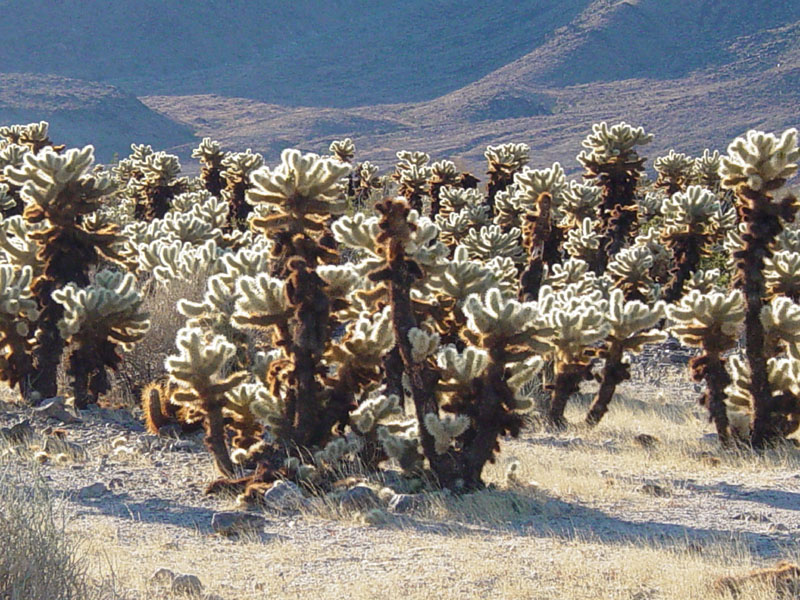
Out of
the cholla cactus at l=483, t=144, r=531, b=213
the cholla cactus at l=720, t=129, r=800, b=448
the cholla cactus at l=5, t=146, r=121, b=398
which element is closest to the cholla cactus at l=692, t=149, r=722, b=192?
the cholla cactus at l=483, t=144, r=531, b=213

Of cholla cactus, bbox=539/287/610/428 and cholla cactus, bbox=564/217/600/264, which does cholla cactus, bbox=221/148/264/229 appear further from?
cholla cactus, bbox=539/287/610/428

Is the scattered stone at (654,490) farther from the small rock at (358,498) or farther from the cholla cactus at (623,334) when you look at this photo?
the cholla cactus at (623,334)

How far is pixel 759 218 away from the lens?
8992 millimetres

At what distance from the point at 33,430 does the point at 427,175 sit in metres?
11.5

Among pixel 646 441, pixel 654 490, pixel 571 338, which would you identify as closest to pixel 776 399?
pixel 646 441

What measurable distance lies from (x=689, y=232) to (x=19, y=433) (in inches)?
360

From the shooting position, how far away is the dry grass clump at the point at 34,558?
4.70 metres

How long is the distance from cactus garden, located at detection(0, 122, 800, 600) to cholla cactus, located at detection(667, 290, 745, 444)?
0.02 meters

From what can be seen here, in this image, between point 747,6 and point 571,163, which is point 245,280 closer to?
point 571,163

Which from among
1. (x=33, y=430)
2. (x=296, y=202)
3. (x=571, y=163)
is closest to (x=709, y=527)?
(x=296, y=202)

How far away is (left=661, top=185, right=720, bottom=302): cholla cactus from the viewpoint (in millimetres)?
14711

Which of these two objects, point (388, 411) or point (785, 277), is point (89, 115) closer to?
point (785, 277)

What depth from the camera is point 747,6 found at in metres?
87.7

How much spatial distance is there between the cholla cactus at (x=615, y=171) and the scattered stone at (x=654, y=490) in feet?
25.0
